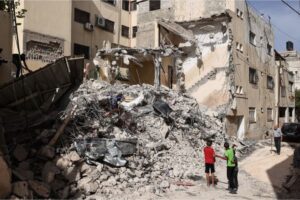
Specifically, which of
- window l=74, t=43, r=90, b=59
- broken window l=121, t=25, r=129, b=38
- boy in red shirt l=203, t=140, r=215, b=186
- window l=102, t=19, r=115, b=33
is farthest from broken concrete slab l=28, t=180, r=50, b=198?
broken window l=121, t=25, r=129, b=38

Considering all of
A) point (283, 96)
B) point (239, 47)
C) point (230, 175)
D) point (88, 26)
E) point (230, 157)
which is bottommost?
point (230, 175)

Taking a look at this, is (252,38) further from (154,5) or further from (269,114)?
(154,5)

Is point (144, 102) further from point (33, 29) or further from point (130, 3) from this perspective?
point (130, 3)

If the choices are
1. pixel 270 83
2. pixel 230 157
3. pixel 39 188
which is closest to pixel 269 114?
pixel 270 83

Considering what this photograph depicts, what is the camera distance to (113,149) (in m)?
14.0

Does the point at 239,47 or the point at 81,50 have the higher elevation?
the point at 81,50

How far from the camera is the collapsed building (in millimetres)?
25438

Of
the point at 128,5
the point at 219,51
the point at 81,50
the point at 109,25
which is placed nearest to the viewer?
the point at 219,51

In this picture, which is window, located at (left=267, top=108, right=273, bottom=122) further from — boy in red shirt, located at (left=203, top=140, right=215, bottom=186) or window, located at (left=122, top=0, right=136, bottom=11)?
boy in red shirt, located at (left=203, top=140, right=215, bottom=186)

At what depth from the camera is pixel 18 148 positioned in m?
12.6

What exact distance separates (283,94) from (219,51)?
13.3 meters

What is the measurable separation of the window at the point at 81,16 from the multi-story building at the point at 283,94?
15764 millimetres

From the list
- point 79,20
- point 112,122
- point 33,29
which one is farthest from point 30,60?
point 112,122

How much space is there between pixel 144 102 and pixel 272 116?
16344mm
